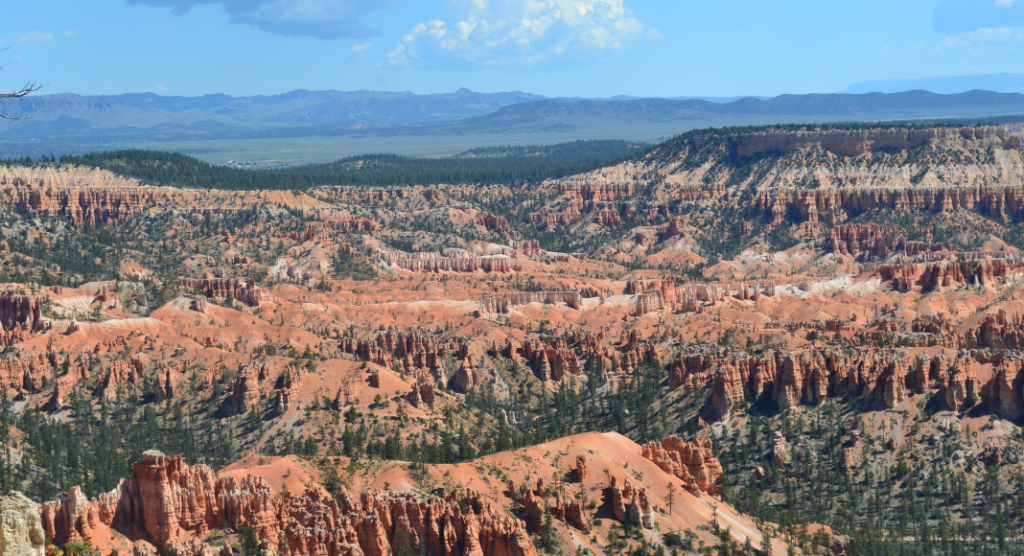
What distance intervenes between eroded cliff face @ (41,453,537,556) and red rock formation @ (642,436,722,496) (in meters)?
18.6

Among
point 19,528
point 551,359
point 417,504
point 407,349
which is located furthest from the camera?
point 551,359

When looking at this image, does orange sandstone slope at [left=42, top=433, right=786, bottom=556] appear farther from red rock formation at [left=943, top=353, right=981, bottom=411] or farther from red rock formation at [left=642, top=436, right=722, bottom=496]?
red rock formation at [left=943, top=353, right=981, bottom=411]

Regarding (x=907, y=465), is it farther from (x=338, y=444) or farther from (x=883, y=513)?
(x=338, y=444)

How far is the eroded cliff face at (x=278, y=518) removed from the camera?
81125 mm

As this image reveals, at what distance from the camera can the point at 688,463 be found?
107 metres

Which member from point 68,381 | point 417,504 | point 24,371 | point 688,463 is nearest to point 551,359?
point 68,381

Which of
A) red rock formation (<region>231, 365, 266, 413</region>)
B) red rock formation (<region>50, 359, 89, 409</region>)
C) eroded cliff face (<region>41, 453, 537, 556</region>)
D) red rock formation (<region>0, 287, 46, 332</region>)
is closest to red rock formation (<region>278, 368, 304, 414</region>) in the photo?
red rock formation (<region>231, 365, 266, 413</region>)

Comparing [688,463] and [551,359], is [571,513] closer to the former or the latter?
[688,463]

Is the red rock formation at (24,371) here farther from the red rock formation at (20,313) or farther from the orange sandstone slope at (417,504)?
the orange sandstone slope at (417,504)

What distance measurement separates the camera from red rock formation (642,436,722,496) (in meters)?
104

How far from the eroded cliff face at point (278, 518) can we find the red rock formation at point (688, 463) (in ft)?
60.9

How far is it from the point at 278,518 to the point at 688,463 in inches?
1389

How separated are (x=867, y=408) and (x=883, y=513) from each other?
64.9ft

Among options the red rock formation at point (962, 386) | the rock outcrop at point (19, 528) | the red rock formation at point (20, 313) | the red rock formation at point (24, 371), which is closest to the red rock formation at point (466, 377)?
the red rock formation at point (24, 371)
